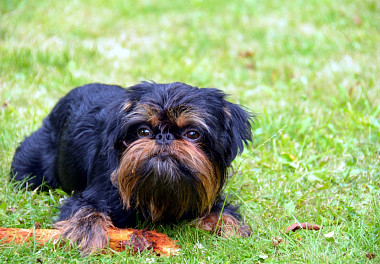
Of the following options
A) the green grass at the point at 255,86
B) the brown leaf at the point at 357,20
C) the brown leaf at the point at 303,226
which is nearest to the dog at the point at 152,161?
the green grass at the point at 255,86

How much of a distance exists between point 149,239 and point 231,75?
4515 mm

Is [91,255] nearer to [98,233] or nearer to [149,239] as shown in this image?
[98,233]

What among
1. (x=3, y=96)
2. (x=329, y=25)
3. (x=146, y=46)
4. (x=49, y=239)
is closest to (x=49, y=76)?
(x=3, y=96)

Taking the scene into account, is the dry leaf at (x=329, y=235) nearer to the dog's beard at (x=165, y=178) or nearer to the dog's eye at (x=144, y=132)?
the dog's beard at (x=165, y=178)

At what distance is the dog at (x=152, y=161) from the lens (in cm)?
359

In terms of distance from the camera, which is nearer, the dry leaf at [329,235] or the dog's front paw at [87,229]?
the dog's front paw at [87,229]

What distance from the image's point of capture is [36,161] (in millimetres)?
5160

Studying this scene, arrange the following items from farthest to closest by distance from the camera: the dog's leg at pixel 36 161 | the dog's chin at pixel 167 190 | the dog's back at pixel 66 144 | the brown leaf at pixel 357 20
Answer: the brown leaf at pixel 357 20, the dog's leg at pixel 36 161, the dog's back at pixel 66 144, the dog's chin at pixel 167 190

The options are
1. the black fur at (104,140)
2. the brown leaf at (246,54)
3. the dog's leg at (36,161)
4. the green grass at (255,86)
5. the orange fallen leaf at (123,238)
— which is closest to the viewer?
the orange fallen leaf at (123,238)

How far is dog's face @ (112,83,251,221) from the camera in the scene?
3543 millimetres

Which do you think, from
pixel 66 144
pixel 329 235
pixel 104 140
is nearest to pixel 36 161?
pixel 66 144

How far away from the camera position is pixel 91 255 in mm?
3691

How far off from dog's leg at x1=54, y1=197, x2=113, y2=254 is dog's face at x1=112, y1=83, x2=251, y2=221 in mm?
260

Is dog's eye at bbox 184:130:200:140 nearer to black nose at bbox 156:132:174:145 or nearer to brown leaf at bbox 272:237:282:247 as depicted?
black nose at bbox 156:132:174:145
